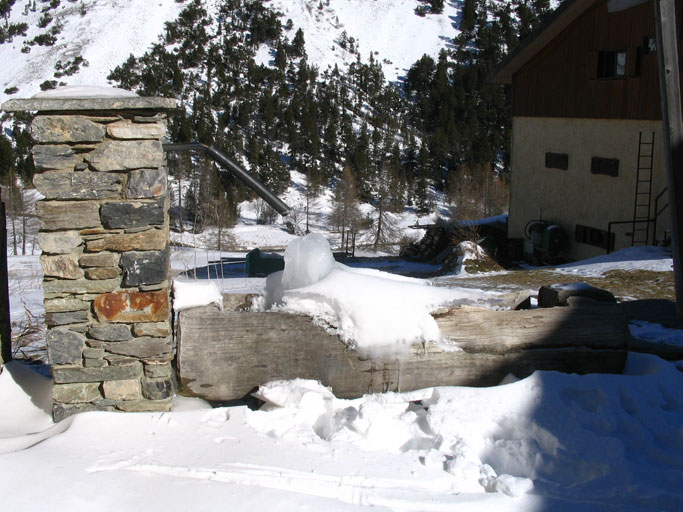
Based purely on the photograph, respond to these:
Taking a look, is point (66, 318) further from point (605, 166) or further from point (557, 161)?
point (557, 161)

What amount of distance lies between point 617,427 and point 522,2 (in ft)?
251

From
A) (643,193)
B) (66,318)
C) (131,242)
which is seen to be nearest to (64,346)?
(66,318)

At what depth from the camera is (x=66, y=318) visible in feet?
11.8

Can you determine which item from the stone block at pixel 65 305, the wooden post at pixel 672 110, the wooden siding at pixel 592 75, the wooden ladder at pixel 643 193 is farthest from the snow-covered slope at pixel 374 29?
the stone block at pixel 65 305

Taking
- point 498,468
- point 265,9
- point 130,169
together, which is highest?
point 265,9

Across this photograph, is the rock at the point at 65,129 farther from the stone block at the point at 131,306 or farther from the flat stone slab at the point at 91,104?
the stone block at the point at 131,306

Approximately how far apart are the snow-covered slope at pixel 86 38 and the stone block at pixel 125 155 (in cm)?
5595

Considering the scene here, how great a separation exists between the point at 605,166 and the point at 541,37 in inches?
186

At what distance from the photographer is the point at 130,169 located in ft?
11.7

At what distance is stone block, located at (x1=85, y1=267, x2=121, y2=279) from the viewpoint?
11.8 feet

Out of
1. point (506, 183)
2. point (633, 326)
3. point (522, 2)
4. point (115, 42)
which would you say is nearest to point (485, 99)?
point (506, 183)

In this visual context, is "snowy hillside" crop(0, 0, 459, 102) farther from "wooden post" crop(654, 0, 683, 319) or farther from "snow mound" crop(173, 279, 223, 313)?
"snow mound" crop(173, 279, 223, 313)

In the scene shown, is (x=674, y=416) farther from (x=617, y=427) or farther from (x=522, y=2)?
(x=522, y=2)

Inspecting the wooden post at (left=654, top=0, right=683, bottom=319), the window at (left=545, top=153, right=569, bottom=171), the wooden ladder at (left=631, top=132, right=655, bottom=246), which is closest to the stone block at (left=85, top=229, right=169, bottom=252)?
the wooden post at (left=654, top=0, right=683, bottom=319)
